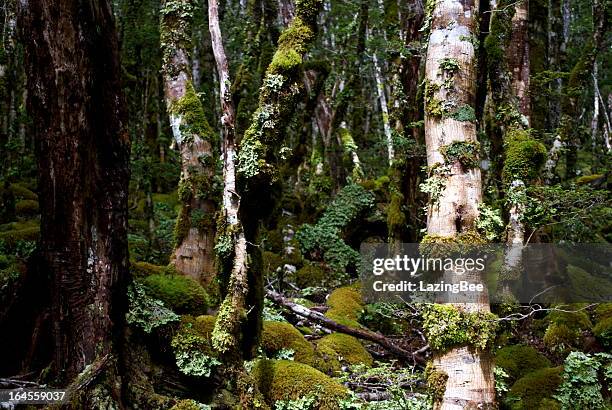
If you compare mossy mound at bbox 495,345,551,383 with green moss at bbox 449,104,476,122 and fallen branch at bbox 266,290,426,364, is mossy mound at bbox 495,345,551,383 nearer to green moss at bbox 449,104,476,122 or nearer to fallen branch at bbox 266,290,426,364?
fallen branch at bbox 266,290,426,364

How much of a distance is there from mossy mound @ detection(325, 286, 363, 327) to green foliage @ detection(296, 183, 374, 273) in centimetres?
184

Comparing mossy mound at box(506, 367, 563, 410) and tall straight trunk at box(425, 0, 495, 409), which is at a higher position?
tall straight trunk at box(425, 0, 495, 409)

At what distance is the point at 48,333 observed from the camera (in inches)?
166

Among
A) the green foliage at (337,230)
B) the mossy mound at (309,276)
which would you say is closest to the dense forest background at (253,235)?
the mossy mound at (309,276)

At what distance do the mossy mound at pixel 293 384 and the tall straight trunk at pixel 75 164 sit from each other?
1.63m

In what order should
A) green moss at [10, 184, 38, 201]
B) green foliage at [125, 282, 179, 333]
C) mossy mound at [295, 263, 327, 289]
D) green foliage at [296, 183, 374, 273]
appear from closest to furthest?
green foliage at [125, 282, 179, 333], mossy mound at [295, 263, 327, 289], green foliage at [296, 183, 374, 273], green moss at [10, 184, 38, 201]

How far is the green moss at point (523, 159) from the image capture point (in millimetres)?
6070

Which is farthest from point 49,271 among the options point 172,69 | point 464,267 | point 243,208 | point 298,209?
point 298,209

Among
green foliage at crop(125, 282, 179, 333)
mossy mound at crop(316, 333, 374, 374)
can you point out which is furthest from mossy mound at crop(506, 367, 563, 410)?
green foliage at crop(125, 282, 179, 333)

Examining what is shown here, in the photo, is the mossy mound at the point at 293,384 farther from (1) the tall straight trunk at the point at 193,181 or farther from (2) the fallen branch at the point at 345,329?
(1) the tall straight trunk at the point at 193,181

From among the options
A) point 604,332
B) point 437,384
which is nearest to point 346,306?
point 604,332

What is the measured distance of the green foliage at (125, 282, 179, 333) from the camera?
4.52m

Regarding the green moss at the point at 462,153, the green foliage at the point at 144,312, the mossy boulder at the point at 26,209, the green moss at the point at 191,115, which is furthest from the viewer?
the mossy boulder at the point at 26,209

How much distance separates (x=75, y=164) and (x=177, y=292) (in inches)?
82.9
